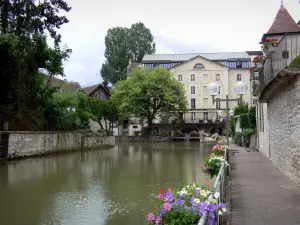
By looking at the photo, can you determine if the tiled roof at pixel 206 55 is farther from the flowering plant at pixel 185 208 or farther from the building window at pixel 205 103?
the flowering plant at pixel 185 208

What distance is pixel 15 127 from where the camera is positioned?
27.7 metres

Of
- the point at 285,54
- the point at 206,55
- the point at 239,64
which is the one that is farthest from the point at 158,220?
the point at 206,55

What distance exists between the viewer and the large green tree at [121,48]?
70.8m

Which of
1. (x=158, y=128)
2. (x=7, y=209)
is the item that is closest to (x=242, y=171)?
(x=7, y=209)

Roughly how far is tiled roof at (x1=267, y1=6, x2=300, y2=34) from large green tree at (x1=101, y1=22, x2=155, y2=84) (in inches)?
2002

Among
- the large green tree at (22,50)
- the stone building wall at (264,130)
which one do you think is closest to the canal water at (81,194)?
the stone building wall at (264,130)

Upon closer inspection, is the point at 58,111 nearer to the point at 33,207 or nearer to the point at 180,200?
the point at 33,207

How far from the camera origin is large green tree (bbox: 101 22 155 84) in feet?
232

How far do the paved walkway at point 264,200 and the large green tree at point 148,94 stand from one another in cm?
4505

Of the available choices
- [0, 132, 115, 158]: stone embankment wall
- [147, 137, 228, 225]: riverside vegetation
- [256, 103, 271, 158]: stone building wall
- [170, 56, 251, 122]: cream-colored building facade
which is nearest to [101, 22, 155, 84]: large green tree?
[170, 56, 251, 122]: cream-colored building facade

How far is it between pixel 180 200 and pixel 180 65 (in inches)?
2680

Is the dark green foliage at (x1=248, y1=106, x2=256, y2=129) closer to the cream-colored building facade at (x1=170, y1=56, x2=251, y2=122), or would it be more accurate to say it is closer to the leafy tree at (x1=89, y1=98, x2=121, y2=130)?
the leafy tree at (x1=89, y1=98, x2=121, y2=130)

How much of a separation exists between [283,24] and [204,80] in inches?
1958

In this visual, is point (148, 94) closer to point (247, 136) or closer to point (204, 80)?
point (204, 80)
